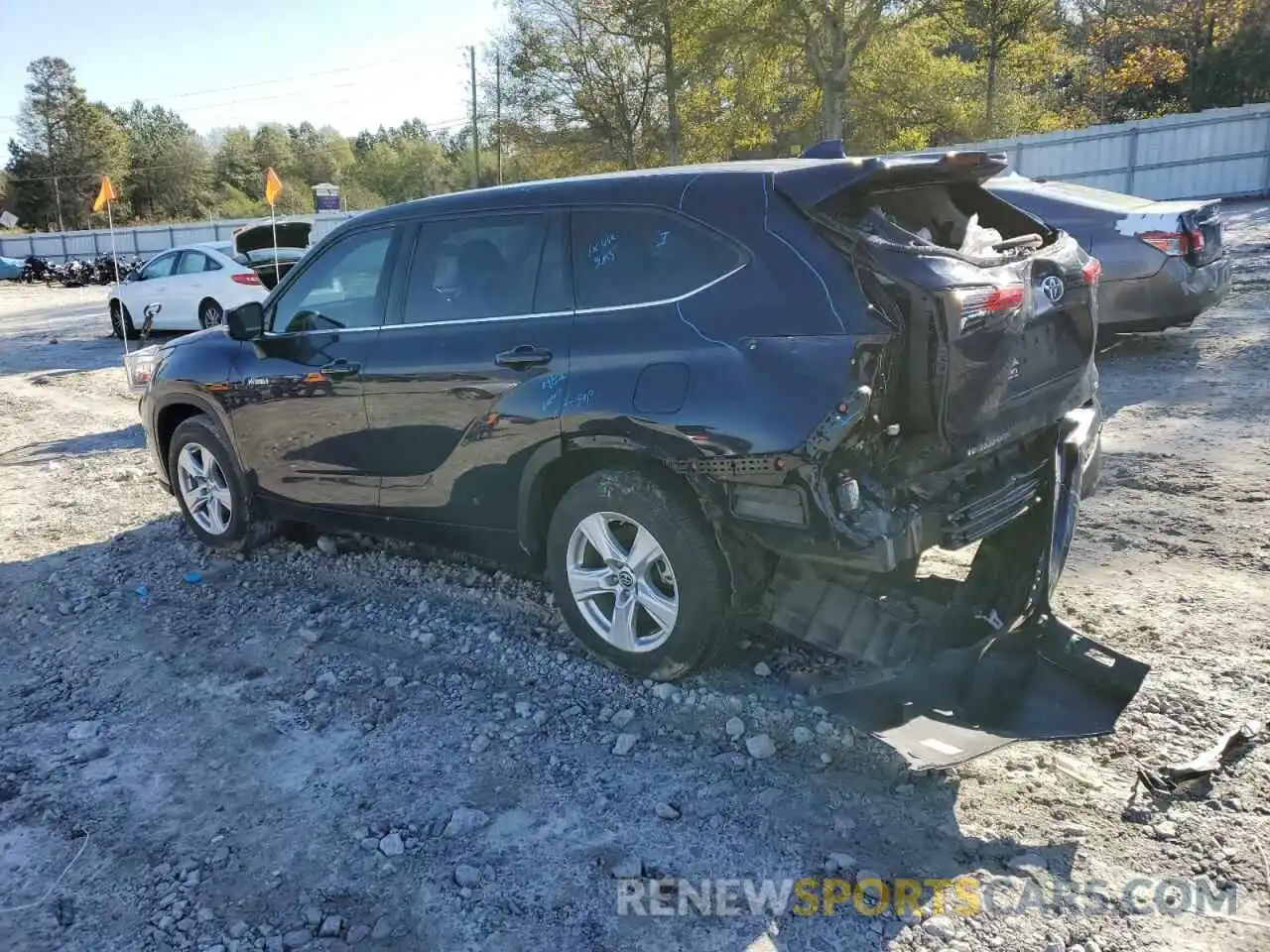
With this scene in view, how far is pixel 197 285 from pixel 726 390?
47.9 feet

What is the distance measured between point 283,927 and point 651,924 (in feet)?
3.32

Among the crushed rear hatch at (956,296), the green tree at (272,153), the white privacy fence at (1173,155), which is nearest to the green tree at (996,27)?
the white privacy fence at (1173,155)

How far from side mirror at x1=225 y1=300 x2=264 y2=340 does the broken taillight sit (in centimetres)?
357

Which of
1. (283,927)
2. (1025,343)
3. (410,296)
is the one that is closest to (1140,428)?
(1025,343)

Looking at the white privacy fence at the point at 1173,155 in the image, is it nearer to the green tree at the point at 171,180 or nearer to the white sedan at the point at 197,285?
the white sedan at the point at 197,285

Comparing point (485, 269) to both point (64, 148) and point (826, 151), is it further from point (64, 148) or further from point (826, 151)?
point (64, 148)

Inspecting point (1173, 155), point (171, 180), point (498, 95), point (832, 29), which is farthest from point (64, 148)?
point (1173, 155)

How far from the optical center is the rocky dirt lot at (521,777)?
273 cm

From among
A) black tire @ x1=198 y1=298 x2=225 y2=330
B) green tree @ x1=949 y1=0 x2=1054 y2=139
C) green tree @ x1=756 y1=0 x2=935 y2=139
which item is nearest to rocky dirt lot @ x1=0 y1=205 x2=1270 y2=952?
black tire @ x1=198 y1=298 x2=225 y2=330

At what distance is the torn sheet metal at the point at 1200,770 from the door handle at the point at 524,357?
8.25ft

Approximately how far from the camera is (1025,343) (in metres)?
3.57

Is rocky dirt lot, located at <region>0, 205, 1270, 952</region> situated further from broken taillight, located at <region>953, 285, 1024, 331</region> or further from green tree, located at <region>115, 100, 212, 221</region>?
green tree, located at <region>115, 100, 212, 221</region>

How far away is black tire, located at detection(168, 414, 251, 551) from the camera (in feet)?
18.1

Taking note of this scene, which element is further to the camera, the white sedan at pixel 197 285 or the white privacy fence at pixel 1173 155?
the white privacy fence at pixel 1173 155
